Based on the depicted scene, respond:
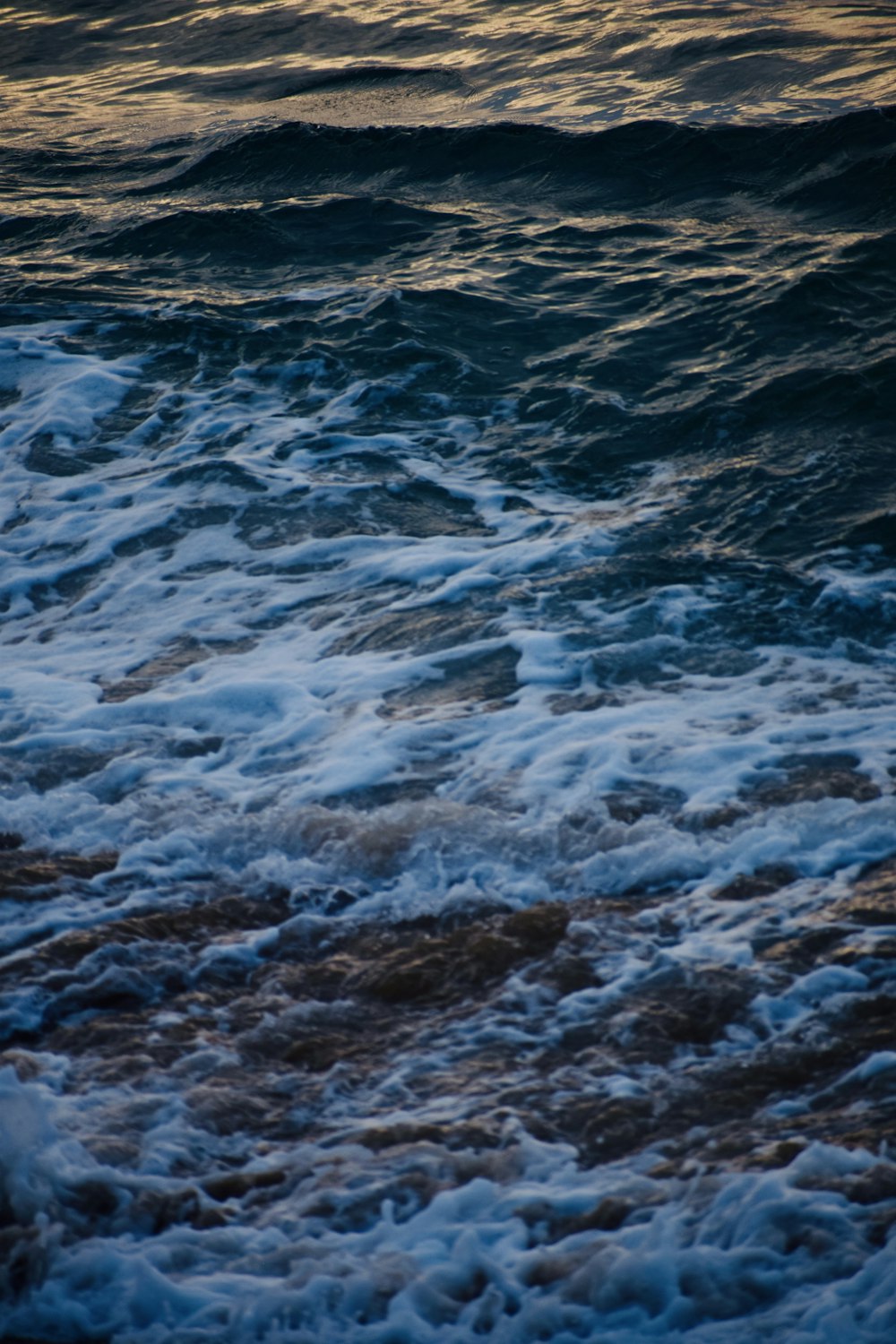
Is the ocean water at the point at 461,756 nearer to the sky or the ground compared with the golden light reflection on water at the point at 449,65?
nearer to the ground

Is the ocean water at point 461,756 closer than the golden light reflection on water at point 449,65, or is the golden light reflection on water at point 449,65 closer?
the ocean water at point 461,756

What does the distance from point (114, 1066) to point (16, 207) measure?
1090cm

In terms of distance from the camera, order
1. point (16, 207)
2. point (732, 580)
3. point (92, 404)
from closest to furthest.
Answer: point (732, 580) < point (92, 404) < point (16, 207)

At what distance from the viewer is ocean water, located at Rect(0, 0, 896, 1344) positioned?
2.59m

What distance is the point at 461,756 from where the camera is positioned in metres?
4.31

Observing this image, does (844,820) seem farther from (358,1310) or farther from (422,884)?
(358,1310)

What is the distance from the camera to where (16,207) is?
449 inches

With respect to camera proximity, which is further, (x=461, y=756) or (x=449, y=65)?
(x=449, y=65)

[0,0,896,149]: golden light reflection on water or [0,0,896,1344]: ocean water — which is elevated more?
[0,0,896,149]: golden light reflection on water

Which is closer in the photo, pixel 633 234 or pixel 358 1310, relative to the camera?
pixel 358 1310

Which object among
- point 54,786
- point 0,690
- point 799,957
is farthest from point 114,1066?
Answer: point 0,690

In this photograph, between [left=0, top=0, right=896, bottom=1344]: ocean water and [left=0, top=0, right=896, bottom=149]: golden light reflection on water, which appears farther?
[left=0, top=0, right=896, bottom=149]: golden light reflection on water

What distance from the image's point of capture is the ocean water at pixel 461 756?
8.49 ft

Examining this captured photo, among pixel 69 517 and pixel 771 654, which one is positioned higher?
pixel 69 517
